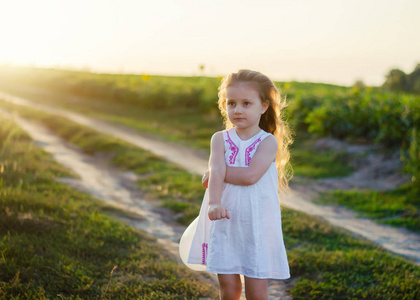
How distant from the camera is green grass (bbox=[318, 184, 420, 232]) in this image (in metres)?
6.97

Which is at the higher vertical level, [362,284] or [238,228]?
[238,228]

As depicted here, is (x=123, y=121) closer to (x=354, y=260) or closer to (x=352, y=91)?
(x=352, y=91)

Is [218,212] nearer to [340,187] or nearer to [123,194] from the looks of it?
[123,194]

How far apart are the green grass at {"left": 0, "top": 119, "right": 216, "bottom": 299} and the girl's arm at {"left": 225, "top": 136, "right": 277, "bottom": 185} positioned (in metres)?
1.42

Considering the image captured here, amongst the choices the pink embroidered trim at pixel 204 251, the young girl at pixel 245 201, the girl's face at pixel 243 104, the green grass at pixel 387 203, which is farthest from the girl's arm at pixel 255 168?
the green grass at pixel 387 203

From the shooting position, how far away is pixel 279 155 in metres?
3.16

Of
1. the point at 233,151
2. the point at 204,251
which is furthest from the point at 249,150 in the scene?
the point at 204,251

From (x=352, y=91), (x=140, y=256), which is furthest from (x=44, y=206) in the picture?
(x=352, y=91)

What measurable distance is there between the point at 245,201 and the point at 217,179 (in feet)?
0.80

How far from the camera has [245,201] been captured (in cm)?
273

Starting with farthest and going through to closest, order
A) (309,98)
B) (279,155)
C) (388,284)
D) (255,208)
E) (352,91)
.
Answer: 1. (309,98)
2. (352,91)
3. (388,284)
4. (279,155)
5. (255,208)

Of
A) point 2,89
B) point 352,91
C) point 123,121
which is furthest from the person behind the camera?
point 2,89

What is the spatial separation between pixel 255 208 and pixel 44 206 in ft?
10.9

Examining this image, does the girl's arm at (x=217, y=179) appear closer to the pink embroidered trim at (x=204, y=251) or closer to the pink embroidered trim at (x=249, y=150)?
the pink embroidered trim at (x=249, y=150)
